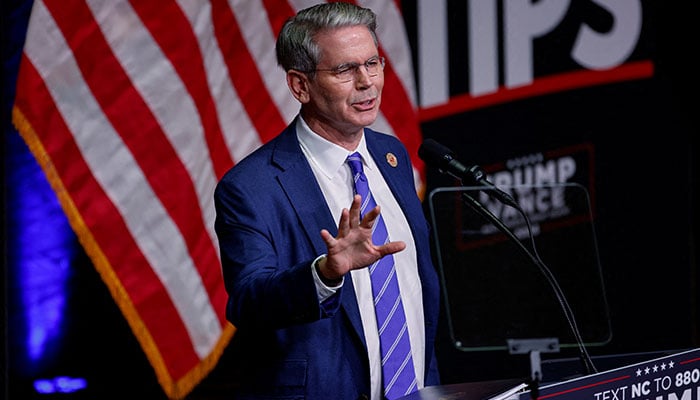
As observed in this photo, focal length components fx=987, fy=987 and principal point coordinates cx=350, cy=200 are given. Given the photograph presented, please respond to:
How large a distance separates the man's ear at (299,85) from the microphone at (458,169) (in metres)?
0.27

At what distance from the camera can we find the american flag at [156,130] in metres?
3.06

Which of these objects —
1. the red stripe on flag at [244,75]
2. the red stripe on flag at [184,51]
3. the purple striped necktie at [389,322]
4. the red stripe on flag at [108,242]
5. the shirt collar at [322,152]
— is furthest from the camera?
the red stripe on flag at [244,75]

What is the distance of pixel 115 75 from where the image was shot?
123 inches

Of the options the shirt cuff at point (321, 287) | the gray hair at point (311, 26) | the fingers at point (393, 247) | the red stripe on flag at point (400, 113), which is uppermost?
the gray hair at point (311, 26)

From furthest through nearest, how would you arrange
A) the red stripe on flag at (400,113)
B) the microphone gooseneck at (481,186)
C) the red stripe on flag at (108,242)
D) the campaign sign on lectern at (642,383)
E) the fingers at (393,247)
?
the red stripe on flag at (400,113) → the red stripe on flag at (108,242) → the microphone gooseneck at (481,186) → the fingers at (393,247) → the campaign sign on lectern at (642,383)

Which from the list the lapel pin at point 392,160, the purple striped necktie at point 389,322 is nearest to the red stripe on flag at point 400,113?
the lapel pin at point 392,160

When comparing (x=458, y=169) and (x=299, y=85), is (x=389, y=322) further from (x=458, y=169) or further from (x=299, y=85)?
(x=299, y=85)

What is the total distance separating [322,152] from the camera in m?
2.00

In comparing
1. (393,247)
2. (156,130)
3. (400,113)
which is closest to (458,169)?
(393,247)

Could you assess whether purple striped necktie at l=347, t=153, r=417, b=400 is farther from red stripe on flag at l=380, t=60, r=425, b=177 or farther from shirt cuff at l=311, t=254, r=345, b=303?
red stripe on flag at l=380, t=60, r=425, b=177

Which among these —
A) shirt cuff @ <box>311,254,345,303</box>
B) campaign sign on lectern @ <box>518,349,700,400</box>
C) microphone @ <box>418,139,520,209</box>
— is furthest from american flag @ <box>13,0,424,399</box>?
campaign sign on lectern @ <box>518,349,700,400</box>

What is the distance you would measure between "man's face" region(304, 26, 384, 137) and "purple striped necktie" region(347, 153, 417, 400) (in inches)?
4.2

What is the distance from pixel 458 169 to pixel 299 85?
1.26 ft

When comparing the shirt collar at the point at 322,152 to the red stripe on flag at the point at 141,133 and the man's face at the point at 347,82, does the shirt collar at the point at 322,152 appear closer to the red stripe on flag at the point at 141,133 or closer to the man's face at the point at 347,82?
the man's face at the point at 347,82
